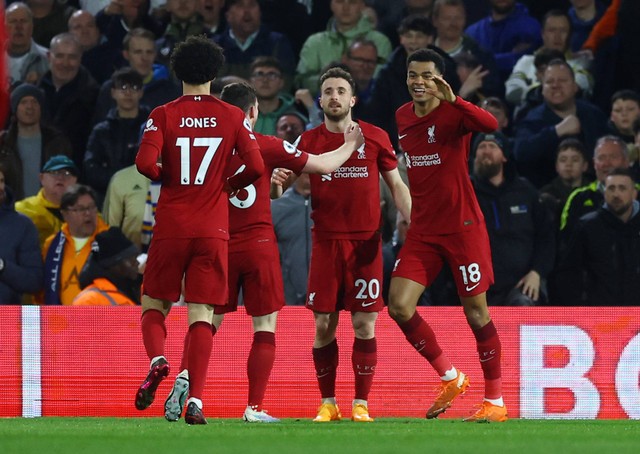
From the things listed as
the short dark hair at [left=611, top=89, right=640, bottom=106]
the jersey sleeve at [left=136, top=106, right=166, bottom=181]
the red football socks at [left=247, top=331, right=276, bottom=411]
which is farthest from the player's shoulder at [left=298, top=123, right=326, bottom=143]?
the short dark hair at [left=611, top=89, right=640, bottom=106]

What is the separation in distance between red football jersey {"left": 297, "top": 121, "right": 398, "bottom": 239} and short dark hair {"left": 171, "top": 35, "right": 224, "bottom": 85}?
148cm

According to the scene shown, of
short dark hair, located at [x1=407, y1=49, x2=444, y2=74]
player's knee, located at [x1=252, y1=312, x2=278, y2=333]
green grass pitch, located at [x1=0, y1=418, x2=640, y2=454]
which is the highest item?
short dark hair, located at [x1=407, y1=49, x2=444, y2=74]

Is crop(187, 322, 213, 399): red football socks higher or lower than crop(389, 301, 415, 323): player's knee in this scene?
lower

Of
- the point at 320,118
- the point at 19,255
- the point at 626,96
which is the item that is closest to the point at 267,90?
Result: the point at 320,118

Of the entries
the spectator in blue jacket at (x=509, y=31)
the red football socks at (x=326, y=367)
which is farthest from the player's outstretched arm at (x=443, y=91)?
the spectator in blue jacket at (x=509, y=31)

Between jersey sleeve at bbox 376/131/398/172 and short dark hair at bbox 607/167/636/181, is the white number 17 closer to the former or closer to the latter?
jersey sleeve at bbox 376/131/398/172

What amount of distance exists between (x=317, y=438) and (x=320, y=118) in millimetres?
6413

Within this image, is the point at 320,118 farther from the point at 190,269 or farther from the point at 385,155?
the point at 190,269

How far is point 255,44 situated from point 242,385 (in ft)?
17.4

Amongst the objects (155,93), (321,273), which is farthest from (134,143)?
(321,273)

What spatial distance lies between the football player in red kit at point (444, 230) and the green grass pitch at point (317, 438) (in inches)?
20.0

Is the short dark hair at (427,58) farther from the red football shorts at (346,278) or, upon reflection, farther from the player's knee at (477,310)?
the player's knee at (477,310)

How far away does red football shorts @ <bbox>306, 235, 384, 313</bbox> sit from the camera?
9852 millimetres

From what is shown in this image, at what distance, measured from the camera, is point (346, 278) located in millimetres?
9875
